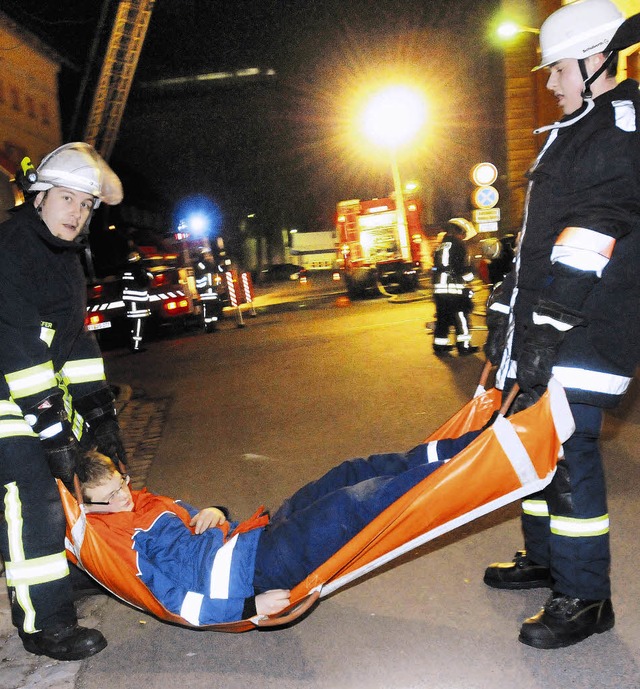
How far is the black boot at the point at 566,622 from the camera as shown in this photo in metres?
2.90

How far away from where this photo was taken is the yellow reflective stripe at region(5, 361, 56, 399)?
3051mm

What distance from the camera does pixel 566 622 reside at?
2902 millimetres

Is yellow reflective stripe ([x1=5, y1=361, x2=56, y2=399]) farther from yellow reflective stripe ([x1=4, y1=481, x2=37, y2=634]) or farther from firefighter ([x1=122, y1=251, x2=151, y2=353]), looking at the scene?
firefighter ([x1=122, y1=251, x2=151, y2=353])

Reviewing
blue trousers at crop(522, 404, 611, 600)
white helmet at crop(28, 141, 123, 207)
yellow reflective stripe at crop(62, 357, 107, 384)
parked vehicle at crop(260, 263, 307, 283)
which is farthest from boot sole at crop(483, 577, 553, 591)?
parked vehicle at crop(260, 263, 307, 283)

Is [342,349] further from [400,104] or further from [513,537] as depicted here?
[400,104]

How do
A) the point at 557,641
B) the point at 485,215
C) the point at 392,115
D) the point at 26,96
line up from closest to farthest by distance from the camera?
1. the point at 557,641
2. the point at 485,215
3. the point at 392,115
4. the point at 26,96

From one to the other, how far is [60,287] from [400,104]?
20.4m

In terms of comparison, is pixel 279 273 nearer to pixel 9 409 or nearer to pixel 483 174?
pixel 483 174

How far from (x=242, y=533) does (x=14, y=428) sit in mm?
1011

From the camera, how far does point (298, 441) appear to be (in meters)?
6.16

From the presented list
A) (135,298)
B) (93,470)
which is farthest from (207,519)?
(135,298)

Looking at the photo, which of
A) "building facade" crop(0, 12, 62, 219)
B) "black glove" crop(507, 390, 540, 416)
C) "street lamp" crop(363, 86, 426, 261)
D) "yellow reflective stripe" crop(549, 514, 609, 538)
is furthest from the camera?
"street lamp" crop(363, 86, 426, 261)

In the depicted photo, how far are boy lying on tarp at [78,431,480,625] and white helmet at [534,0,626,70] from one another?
1.52 metres

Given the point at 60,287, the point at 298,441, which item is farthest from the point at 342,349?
the point at 60,287
